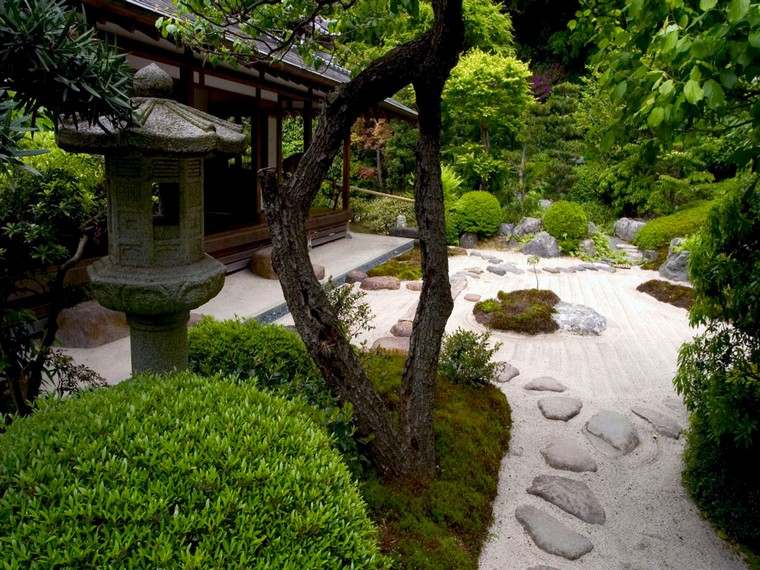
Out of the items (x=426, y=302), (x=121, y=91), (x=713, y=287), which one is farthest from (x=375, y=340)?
(x=121, y=91)

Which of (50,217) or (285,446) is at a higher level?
(50,217)

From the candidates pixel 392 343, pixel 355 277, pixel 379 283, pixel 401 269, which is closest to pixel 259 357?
pixel 392 343

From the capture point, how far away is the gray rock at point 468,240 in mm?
12734

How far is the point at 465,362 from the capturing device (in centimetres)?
445

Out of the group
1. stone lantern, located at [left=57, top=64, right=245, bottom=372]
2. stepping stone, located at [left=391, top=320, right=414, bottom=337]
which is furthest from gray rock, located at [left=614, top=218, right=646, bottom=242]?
stone lantern, located at [left=57, top=64, right=245, bottom=372]

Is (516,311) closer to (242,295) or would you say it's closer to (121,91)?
(242,295)

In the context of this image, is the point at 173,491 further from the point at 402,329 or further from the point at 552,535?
the point at 402,329

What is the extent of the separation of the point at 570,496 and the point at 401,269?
6.51m

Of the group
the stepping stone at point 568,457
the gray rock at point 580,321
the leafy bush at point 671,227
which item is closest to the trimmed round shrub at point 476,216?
the leafy bush at point 671,227

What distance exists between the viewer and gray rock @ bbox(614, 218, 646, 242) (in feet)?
44.5

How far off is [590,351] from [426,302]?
12.1 feet

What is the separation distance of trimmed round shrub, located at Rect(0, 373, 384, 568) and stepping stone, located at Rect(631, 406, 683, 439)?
3.43m

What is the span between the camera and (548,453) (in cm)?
391

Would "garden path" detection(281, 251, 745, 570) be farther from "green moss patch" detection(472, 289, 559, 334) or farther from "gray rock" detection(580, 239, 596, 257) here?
"gray rock" detection(580, 239, 596, 257)
